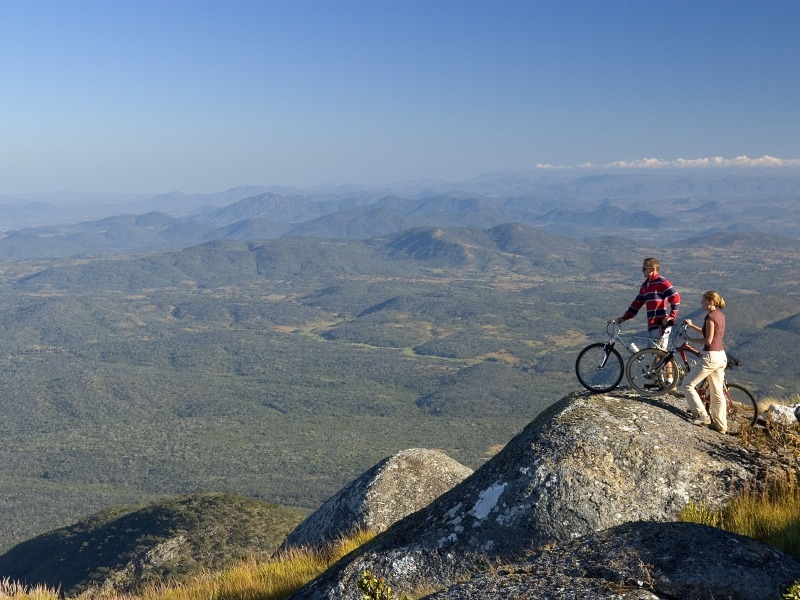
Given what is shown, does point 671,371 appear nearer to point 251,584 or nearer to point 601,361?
point 601,361

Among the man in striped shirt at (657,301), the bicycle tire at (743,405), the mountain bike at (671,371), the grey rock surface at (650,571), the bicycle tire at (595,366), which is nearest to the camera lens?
the grey rock surface at (650,571)

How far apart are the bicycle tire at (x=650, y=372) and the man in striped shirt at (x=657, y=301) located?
2.08ft

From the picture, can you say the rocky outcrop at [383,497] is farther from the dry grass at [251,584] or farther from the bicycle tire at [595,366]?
the bicycle tire at [595,366]

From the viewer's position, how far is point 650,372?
1252 centimetres

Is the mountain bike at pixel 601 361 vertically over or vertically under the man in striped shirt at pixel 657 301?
under

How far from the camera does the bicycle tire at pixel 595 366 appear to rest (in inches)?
498

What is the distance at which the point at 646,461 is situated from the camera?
9320 millimetres

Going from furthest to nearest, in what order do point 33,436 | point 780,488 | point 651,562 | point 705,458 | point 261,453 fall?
point 33,436
point 261,453
point 705,458
point 780,488
point 651,562

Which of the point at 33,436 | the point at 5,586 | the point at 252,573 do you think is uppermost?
the point at 252,573

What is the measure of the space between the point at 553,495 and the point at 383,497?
9.41 metres

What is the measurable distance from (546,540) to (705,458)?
2.85 m

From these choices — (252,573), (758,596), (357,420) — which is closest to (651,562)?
(758,596)

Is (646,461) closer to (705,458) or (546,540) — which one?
(705,458)

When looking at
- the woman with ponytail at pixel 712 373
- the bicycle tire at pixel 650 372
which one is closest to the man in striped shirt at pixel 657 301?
the bicycle tire at pixel 650 372
